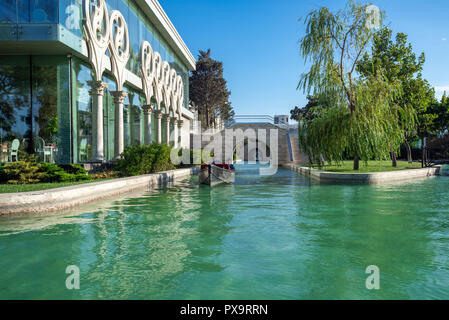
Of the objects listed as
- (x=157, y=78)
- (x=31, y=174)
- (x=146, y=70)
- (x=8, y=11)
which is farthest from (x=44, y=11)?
(x=157, y=78)

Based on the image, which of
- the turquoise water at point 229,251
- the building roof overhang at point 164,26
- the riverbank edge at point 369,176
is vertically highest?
the building roof overhang at point 164,26

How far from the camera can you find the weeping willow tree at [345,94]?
1703 centimetres

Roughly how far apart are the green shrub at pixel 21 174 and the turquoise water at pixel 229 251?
340cm

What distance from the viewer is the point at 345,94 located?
1812cm

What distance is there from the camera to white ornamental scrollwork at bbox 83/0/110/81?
47.0 feet

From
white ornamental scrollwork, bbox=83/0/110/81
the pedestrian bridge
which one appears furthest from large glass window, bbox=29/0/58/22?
the pedestrian bridge

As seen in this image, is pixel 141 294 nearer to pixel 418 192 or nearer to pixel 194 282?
pixel 194 282

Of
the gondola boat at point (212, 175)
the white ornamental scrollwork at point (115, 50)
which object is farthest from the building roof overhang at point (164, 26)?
the gondola boat at point (212, 175)

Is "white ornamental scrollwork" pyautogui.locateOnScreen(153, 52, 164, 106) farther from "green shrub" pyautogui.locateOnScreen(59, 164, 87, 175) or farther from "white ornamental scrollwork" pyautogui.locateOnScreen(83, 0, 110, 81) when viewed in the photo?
"green shrub" pyautogui.locateOnScreen(59, 164, 87, 175)

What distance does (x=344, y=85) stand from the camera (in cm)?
1802

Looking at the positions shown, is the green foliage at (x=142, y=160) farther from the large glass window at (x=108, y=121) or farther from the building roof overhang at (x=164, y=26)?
the building roof overhang at (x=164, y=26)

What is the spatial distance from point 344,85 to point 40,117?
15029 millimetres

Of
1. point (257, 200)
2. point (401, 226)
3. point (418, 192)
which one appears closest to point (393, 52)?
point (418, 192)

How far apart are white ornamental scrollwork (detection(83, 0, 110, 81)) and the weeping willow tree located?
1015 centimetres
